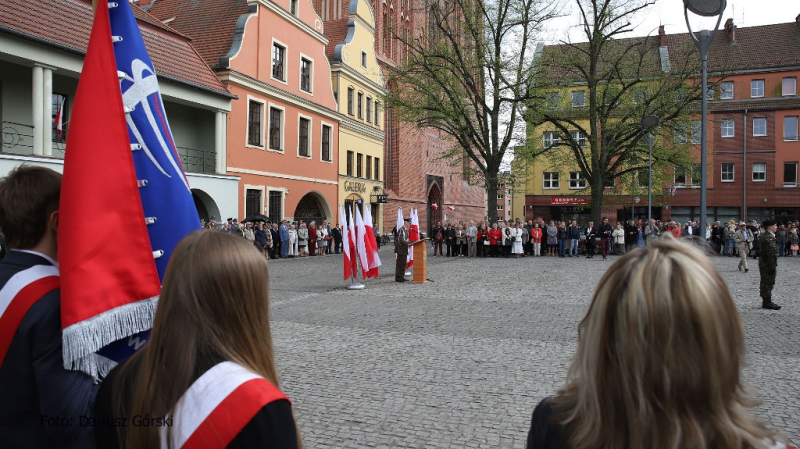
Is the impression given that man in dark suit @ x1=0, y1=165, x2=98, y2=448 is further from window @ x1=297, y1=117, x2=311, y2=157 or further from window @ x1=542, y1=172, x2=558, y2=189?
window @ x1=542, y1=172, x2=558, y2=189

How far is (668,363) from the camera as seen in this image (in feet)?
4.03

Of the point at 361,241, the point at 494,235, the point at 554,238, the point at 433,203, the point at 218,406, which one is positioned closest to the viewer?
the point at 218,406

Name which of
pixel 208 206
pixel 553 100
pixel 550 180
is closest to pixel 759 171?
pixel 550 180

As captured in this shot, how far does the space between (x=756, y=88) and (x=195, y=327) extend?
53659 millimetres

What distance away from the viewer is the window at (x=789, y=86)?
44625 millimetres

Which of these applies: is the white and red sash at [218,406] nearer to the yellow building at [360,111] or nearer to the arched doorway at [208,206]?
the arched doorway at [208,206]

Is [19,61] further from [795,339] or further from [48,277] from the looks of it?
[795,339]

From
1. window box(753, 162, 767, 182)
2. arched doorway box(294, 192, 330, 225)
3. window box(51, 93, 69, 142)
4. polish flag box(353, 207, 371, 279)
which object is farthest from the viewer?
window box(753, 162, 767, 182)

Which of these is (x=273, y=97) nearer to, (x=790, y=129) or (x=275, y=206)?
(x=275, y=206)

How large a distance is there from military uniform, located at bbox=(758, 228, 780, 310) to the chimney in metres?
44.3

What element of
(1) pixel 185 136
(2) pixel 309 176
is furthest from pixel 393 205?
(1) pixel 185 136

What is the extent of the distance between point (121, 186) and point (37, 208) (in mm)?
299

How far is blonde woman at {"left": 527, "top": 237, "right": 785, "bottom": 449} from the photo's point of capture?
1.22 metres

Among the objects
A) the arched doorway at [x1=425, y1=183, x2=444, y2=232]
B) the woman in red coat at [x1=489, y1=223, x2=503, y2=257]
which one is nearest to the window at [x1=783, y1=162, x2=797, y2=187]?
the arched doorway at [x1=425, y1=183, x2=444, y2=232]
